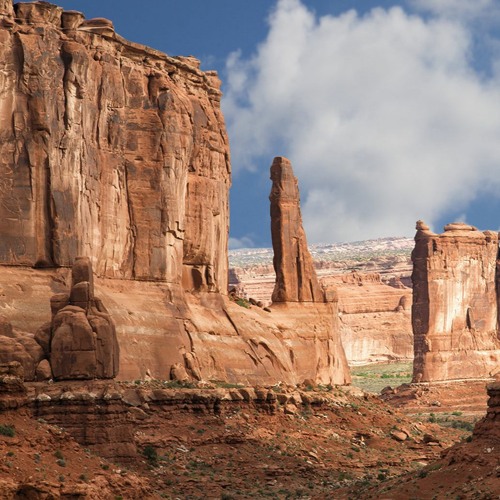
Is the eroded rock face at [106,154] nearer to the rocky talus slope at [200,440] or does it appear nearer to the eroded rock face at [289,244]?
the eroded rock face at [289,244]

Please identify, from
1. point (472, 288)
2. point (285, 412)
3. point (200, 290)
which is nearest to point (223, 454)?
point (285, 412)

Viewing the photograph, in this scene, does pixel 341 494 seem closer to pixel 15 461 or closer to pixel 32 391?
pixel 32 391

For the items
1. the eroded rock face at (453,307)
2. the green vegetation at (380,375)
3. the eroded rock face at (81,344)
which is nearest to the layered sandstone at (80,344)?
the eroded rock face at (81,344)

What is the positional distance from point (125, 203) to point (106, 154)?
234 cm

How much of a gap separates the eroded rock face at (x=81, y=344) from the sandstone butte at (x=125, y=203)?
11 centimetres

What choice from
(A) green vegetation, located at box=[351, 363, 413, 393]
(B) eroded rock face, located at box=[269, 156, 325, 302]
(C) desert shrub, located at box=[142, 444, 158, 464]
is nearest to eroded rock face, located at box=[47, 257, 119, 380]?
→ (C) desert shrub, located at box=[142, 444, 158, 464]

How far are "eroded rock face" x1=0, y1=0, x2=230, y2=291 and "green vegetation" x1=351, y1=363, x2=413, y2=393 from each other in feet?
206

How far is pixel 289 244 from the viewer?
83812 mm

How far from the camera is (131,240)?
228 feet

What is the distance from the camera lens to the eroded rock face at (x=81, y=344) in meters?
53.0

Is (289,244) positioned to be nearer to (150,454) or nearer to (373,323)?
(150,454)

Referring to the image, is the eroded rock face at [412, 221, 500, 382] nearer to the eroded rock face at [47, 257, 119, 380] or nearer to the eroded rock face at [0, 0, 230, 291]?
the eroded rock face at [0, 0, 230, 291]

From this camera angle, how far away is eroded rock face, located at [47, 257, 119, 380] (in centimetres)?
5300

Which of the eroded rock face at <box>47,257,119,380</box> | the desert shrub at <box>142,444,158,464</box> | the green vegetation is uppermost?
the green vegetation
